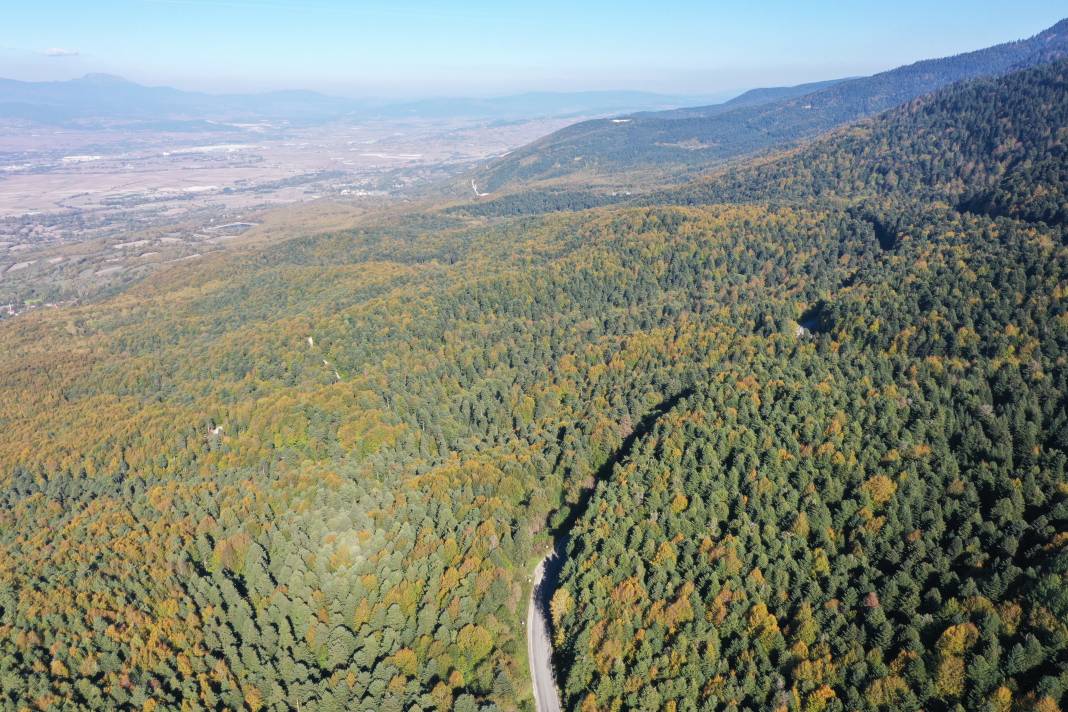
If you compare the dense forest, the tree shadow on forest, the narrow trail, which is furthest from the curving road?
the dense forest

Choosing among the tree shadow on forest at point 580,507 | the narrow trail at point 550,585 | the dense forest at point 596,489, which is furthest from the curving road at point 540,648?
the dense forest at point 596,489

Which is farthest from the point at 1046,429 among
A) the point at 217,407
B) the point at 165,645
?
the point at 217,407

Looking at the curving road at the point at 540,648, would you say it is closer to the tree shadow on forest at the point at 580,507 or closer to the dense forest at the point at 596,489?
the tree shadow on forest at the point at 580,507

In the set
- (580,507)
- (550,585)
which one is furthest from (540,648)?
(580,507)

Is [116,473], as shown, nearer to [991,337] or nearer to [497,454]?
[497,454]

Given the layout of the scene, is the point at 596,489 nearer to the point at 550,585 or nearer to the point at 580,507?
the point at 580,507

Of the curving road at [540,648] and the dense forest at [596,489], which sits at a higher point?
the dense forest at [596,489]

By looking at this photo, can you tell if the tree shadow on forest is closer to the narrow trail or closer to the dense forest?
the narrow trail
